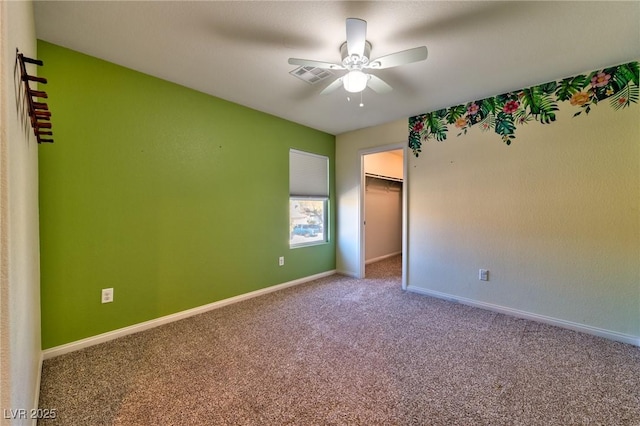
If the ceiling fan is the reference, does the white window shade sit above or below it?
below

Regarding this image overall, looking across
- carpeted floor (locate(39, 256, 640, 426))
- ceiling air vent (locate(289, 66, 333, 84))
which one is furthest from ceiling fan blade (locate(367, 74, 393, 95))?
carpeted floor (locate(39, 256, 640, 426))

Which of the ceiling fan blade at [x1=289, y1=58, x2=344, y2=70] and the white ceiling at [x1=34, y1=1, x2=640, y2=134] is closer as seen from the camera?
the white ceiling at [x1=34, y1=1, x2=640, y2=134]

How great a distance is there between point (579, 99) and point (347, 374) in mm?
3168

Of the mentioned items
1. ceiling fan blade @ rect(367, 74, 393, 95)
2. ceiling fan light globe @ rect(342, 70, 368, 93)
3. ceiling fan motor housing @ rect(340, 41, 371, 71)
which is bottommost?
ceiling fan light globe @ rect(342, 70, 368, 93)

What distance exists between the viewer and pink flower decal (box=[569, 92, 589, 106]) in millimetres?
2447

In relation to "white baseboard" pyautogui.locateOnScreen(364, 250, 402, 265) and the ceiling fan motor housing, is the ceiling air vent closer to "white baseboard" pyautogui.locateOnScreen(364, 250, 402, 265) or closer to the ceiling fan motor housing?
the ceiling fan motor housing

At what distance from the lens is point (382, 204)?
19.5 ft

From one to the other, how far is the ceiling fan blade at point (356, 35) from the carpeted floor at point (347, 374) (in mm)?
2214

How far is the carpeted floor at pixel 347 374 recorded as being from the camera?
149cm

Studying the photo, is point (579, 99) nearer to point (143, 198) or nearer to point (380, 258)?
point (380, 258)

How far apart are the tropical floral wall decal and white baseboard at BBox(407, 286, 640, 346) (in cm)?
182

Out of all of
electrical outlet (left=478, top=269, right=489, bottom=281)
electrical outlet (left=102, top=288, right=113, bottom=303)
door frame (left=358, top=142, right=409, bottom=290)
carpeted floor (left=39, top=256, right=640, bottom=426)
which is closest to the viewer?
carpeted floor (left=39, top=256, right=640, bottom=426)

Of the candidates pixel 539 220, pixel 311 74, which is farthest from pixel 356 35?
pixel 539 220

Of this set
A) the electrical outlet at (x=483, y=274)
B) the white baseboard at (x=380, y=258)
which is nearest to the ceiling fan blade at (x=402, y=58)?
the electrical outlet at (x=483, y=274)
